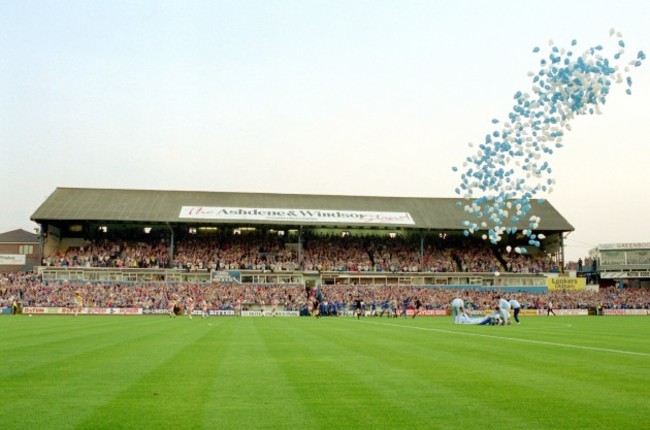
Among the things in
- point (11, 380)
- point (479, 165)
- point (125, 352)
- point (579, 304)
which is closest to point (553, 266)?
point (579, 304)

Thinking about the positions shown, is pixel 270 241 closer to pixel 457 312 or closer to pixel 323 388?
pixel 457 312

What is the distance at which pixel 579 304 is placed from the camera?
62938mm

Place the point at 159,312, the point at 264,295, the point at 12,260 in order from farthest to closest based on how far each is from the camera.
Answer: the point at 12,260 → the point at 264,295 → the point at 159,312

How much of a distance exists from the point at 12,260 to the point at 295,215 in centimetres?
3317

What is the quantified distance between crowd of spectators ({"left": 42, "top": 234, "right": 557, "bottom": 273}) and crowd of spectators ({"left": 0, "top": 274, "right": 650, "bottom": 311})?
3962 mm

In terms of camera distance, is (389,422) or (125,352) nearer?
(389,422)

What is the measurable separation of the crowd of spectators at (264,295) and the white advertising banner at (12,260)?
12564 millimetres

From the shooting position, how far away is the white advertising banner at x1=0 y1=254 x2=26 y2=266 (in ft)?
238

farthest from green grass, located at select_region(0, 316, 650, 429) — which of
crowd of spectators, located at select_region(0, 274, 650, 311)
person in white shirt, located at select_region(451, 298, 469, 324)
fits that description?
crowd of spectators, located at select_region(0, 274, 650, 311)

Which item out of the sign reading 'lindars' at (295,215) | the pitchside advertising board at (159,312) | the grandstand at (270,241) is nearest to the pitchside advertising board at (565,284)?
the grandstand at (270,241)

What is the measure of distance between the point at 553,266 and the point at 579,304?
10176mm

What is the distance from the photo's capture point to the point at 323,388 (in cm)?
969

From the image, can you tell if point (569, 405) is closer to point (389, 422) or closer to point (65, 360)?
point (389, 422)

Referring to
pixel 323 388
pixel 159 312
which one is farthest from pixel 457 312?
pixel 159 312
